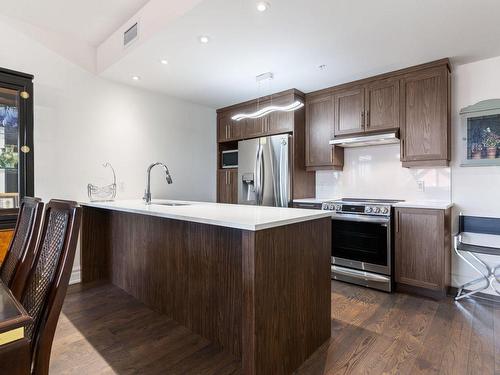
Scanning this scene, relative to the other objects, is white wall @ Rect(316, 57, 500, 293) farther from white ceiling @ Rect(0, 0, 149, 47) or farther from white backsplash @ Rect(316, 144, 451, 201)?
white ceiling @ Rect(0, 0, 149, 47)

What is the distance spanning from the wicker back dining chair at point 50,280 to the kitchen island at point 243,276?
0.72m

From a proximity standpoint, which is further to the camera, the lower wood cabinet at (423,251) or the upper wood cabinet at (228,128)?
the upper wood cabinet at (228,128)

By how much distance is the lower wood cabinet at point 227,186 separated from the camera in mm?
4523

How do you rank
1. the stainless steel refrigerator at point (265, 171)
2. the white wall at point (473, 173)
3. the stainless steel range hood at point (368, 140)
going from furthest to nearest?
the stainless steel refrigerator at point (265, 171) → the stainless steel range hood at point (368, 140) → the white wall at point (473, 173)

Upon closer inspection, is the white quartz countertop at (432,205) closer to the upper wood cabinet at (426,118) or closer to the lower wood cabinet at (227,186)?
the upper wood cabinet at (426,118)

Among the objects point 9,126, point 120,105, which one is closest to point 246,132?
point 120,105

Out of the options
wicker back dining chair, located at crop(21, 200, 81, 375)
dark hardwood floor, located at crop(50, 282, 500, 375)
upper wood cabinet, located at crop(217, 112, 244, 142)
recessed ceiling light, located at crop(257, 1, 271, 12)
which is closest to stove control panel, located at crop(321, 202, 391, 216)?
dark hardwood floor, located at crop(50, 282, 500, 375)

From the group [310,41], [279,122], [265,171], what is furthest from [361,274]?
[310,41]

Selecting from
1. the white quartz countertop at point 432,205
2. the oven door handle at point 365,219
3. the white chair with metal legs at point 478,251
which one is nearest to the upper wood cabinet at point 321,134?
the oven door handle at point 365,219

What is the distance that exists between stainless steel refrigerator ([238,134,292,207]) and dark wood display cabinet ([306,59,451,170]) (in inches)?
15.9

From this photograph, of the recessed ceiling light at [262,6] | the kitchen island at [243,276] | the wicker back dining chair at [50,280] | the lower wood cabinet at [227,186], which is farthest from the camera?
the lower wood cabinet at [227,186]

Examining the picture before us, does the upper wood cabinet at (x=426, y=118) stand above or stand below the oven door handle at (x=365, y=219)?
above

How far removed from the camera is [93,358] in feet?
5.87

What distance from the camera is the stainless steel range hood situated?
10.3 ft
